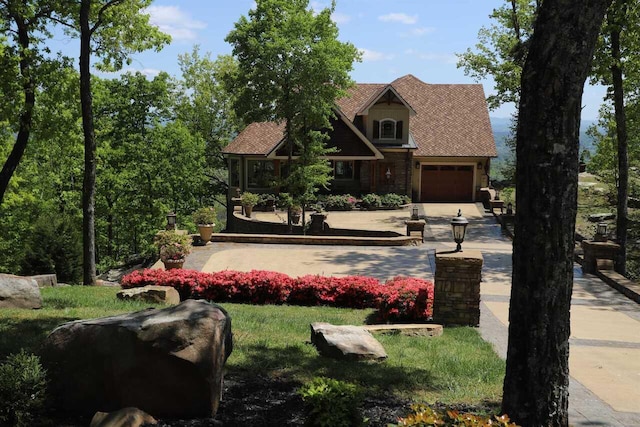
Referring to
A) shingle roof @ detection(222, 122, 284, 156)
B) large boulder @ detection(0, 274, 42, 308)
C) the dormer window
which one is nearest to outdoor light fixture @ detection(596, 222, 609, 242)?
large boulder @ detection(0, 274, 42, 308)

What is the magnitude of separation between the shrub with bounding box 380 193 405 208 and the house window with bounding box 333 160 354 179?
3.63 metres

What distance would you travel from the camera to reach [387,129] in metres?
39.2

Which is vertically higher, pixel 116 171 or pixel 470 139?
pixel 470 139

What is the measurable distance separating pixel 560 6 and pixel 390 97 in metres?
33.8

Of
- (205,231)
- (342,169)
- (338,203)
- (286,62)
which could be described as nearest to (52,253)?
(205,231)

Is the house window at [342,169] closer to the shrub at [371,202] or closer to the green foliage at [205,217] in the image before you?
the shrub at [371,202]

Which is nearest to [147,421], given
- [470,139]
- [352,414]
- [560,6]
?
[352,414]

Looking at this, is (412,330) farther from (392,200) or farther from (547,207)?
(392,200)

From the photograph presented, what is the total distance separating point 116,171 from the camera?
33.4 m

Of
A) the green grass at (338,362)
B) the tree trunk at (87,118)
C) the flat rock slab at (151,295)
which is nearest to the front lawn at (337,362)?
the green grass at (338,362)

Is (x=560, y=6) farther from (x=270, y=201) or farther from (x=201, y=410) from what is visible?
(x=270, y=201)

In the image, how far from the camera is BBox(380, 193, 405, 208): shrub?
36.2m

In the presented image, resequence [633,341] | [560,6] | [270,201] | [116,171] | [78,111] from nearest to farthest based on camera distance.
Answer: [560,6] < [633,341] < [78,111] < [116,171] < [270,201]

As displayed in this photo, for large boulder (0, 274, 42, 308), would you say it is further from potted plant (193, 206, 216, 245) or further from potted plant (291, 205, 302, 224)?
potted plant (291, 205, 302, 224)
